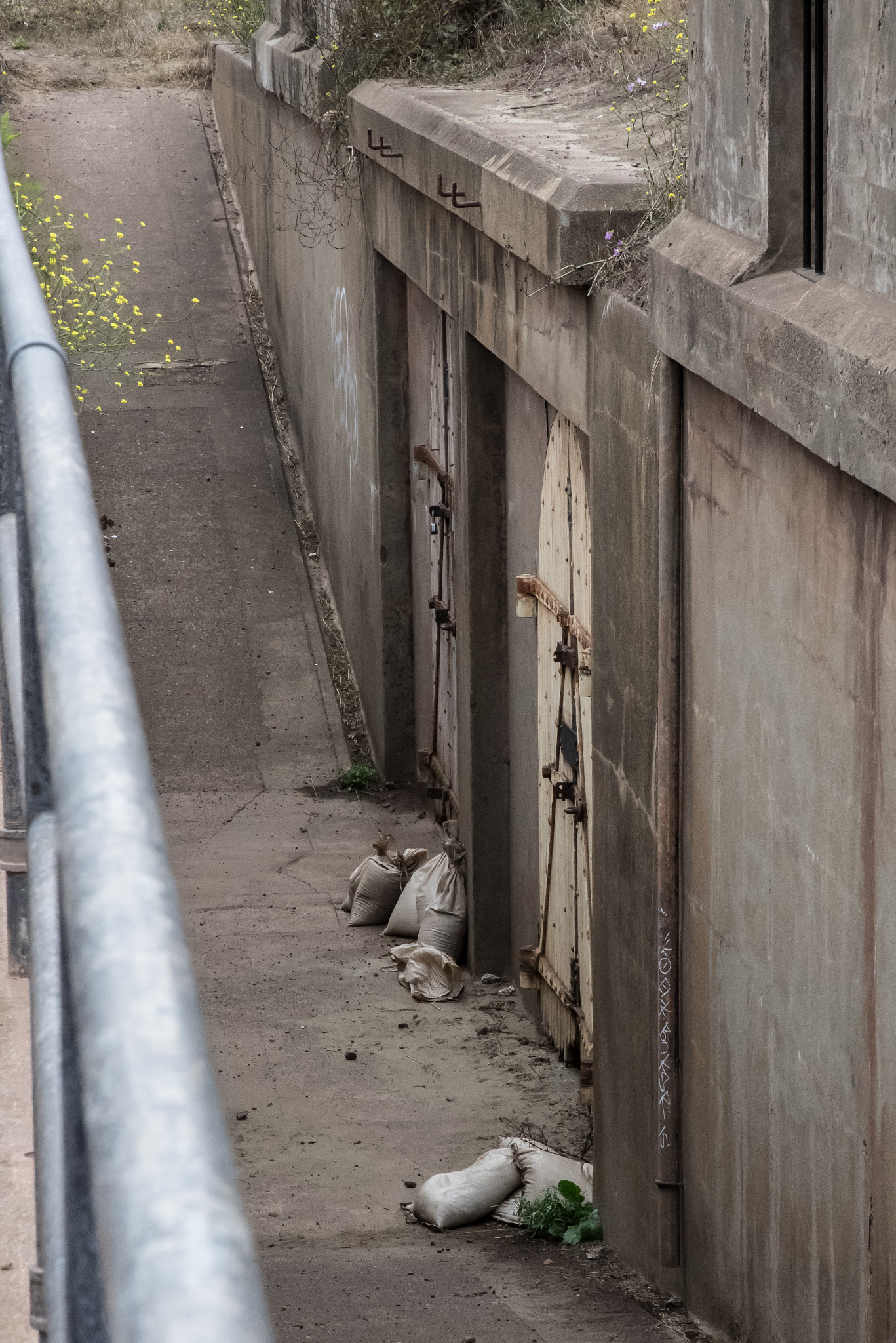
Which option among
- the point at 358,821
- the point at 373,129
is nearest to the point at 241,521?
the point at 358,821

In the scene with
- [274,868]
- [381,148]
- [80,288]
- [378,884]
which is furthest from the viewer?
[80,288]

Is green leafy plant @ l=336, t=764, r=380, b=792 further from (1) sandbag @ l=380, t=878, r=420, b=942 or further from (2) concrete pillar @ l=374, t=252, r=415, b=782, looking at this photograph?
(1) sandbag @ l=380, t=878, r=420, b=942

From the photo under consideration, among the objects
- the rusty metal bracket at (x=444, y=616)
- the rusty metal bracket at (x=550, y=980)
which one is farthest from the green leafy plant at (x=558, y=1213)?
the rusty metal bracket at (x=444, y=616)

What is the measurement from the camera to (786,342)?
3.84m

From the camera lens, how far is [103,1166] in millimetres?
610

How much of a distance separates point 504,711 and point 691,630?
3715mm

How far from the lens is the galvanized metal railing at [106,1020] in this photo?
0.56 meters

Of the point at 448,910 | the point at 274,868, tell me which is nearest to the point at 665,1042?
the point at 448,910

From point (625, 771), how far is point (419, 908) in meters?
3.76

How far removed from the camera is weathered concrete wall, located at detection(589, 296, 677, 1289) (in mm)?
5219

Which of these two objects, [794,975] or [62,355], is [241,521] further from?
[62,355]

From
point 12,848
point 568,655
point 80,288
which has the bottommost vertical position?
point 568,655

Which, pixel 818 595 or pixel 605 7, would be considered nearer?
pixel 818 595

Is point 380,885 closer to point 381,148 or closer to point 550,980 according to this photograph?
→ point 550,980
